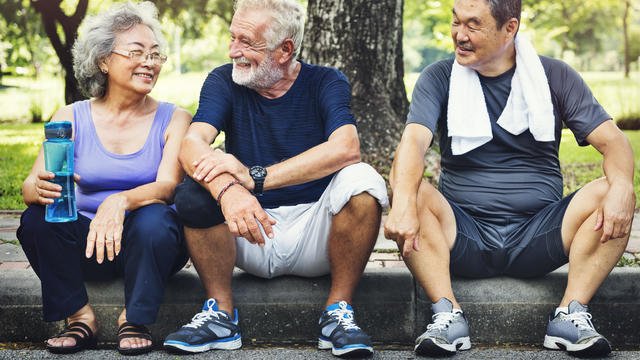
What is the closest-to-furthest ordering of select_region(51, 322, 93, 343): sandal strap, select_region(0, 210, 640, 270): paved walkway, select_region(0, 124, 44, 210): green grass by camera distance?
1. select_region(51, 322, 93, 343): sandal strap
2. select_region(0, 210, 640, 270): paved walkway
3. select_region(0, 124, 44, 210): green grass

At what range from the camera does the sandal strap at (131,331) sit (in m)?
3.11

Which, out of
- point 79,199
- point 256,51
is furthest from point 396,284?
point 79,199

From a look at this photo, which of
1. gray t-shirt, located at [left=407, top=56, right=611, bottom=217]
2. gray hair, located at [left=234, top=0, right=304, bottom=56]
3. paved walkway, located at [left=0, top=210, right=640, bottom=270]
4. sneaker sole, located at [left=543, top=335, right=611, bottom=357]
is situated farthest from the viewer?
paved walkway, located at [left=0, top=210, right=640, bottom=270]

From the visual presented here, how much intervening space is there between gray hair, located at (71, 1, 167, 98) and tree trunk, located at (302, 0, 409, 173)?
2813 mm

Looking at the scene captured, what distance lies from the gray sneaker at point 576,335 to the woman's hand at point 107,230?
1918 millimetres

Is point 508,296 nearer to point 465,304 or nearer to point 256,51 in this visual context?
point 465,304

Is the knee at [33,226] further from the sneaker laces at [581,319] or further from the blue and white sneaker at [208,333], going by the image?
the sneaker laces at [581,319]

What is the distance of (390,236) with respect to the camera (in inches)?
119

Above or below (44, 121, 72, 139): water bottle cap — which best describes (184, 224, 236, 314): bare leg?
below

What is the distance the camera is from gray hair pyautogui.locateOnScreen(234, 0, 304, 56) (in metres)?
3.45

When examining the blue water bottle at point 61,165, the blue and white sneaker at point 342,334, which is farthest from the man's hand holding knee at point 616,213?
the blue water bottle at point 61,165

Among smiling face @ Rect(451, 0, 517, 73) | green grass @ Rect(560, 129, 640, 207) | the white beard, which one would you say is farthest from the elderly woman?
green grass @ Rect(560, 129, 640, 207)

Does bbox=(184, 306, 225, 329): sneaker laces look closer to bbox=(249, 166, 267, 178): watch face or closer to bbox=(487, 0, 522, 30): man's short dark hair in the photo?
bbox=(249, 166, 267, 178): watch face

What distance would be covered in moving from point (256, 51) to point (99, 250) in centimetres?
119
